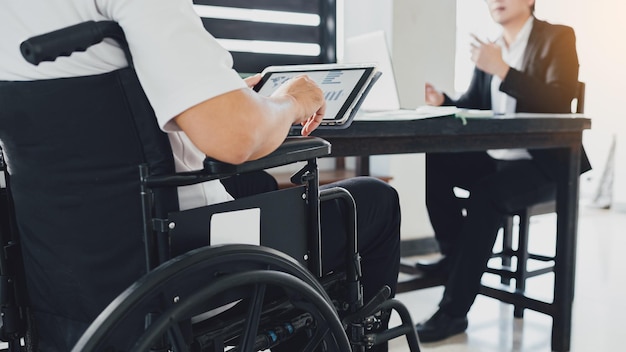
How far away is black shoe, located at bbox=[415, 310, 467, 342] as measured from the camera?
1.87 meters

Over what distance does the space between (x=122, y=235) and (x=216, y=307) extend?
0.15 m

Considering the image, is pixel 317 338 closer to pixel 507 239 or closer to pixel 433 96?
pixel 507 239

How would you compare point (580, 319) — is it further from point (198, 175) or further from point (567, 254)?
point (198, 175)

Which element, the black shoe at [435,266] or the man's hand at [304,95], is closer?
the man's hand at [304,95]

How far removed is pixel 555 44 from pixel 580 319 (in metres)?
1.00

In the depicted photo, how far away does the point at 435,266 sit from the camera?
219 cm

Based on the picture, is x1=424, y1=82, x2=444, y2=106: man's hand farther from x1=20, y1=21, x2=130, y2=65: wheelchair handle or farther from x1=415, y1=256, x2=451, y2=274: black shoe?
x1=20, y1=21, x2=130, y2=65: wheelchair handle

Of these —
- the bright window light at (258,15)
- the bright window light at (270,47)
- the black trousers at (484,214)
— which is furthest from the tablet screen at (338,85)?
the bright window light at (270,47)

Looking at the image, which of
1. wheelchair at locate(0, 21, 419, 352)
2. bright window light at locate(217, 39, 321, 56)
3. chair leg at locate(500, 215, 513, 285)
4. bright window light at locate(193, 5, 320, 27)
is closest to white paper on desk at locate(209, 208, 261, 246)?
wheelchair at locate(0, 21, 419, 352)

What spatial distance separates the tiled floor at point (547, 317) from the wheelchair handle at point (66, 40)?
1429 mm

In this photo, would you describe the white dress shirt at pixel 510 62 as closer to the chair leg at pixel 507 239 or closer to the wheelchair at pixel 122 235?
the chair leg at pixel 507 239

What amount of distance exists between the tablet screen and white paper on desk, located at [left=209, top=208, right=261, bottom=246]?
0.38m

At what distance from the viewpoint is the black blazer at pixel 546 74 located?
2113 mm

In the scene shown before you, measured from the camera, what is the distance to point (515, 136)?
170cm
